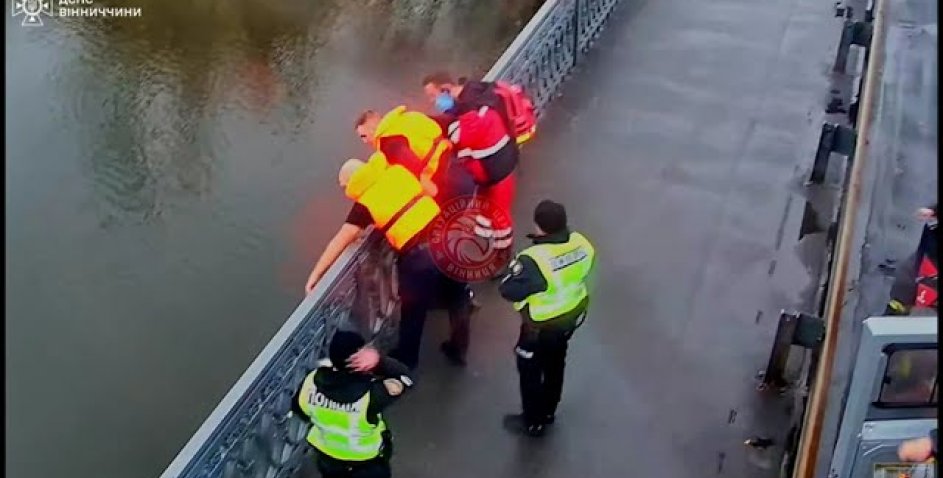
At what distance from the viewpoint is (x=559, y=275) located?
18.3 feet

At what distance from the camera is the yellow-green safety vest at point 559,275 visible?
553 cm

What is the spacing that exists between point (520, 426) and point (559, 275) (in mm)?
1233

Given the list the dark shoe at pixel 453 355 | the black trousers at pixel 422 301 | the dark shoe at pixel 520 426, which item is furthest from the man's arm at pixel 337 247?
the dark shoe at pixel 520 426

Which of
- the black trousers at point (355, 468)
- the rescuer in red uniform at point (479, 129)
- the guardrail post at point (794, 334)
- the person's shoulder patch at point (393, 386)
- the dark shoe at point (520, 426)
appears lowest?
the dark shoe at point (520, 426)

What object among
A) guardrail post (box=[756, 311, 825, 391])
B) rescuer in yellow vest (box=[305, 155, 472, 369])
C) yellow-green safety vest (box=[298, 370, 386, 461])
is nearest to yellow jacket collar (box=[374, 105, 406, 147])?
rescuer in yellow vest (box=[305, 155, 472, 369])

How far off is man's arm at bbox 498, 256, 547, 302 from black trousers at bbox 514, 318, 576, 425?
26 cm

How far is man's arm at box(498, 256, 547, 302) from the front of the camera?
18.1 feet

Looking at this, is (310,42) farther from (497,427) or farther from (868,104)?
(497,427)

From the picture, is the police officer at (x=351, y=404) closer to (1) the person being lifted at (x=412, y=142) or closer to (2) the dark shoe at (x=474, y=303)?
(1) the person being lifted at (x=412, y=142)

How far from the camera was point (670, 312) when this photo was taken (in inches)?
295

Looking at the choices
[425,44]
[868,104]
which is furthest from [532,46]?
[425,44]

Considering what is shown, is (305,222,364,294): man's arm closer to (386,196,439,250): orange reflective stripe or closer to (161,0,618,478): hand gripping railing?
(161,0,618,478): hand gripping railing

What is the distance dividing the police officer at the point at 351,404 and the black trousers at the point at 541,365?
971 mm

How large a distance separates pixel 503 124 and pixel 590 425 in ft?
5.88
